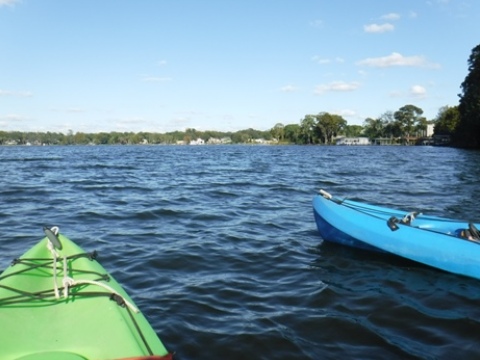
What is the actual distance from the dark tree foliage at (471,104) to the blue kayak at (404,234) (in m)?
59.3

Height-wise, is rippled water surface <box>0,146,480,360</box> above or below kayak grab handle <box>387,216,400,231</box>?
below

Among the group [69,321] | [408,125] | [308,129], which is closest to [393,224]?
[69,321]

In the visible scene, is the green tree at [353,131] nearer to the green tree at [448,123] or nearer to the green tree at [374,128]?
the green tree at [374,128]

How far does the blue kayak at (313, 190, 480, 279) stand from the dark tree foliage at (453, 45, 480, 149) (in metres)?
59.3

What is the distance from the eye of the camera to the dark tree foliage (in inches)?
2360

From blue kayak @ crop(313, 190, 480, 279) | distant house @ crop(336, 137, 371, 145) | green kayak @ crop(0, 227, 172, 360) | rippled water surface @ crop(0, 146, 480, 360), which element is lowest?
rippled water surface @ crop(0, 146, 480, 360)

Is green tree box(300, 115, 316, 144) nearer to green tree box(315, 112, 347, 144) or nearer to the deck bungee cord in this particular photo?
green tree box(315, 112, 347, 144)

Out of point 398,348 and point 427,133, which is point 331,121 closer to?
point 427,133

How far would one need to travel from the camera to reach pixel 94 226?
Result: 9.44 meters

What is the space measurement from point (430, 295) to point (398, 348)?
1724 mm

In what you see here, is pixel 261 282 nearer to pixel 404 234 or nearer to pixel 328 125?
pixel 404 234

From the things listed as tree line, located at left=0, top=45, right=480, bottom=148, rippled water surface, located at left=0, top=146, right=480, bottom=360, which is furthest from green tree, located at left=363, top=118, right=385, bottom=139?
rippled water surface, located at left=0, top=146, right=480, bottom=360

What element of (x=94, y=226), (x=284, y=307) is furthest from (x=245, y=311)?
(x=94, y=226)

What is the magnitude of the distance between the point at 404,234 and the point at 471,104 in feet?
208
